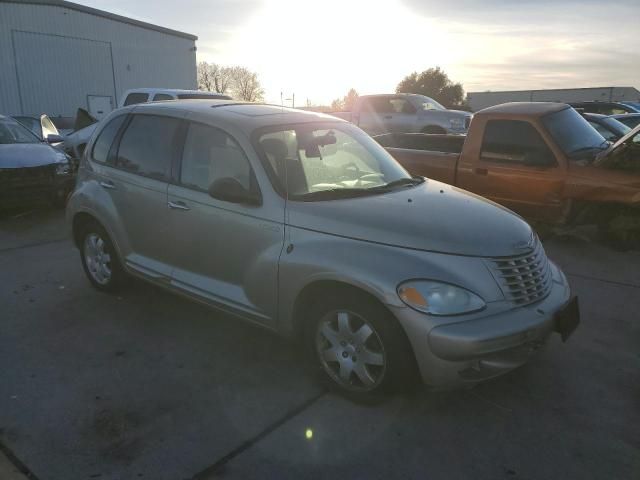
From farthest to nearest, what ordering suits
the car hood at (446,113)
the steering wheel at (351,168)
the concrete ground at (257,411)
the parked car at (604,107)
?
the parked car at (604,107) → the car hood at (446,113) → the steering wheel at (351,168) → the concrete ground at (257,411)

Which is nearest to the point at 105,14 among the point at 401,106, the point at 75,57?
the point at 75,57

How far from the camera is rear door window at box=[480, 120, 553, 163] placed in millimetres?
6605

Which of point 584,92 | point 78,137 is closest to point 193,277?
point 78,137

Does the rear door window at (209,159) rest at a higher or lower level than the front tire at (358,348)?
higher

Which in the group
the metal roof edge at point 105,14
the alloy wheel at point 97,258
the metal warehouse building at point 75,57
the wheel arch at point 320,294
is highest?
the metal roof edge at point 105,14

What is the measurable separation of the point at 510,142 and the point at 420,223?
434 cm

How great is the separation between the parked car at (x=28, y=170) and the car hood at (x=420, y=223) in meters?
6.27

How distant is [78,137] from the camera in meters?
11.6

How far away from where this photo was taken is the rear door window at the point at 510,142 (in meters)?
6.61

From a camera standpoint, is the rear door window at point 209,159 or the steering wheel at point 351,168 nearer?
the rear door window at point 209,159

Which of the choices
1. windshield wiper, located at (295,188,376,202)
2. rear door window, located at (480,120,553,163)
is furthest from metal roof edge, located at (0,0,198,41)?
windshield wiper, located at (295,188,376,202)

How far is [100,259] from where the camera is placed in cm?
479

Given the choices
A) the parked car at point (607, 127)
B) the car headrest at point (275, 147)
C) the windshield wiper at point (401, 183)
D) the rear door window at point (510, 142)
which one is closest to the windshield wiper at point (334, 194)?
the windshield wiper at point (401, 183)

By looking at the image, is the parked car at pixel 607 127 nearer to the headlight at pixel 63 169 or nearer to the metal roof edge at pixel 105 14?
the headlight at pixel 63 169
